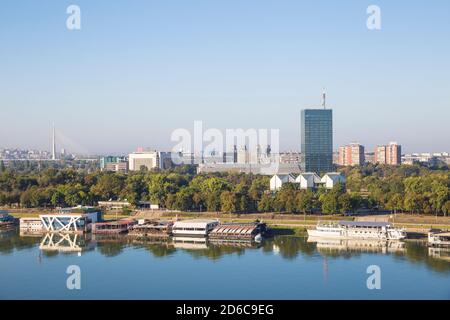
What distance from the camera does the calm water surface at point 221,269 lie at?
949 centimetres

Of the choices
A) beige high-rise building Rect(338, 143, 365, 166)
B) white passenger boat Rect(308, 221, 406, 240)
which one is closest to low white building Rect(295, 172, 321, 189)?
white passenger boat Rect(308, 221, 406, 240)

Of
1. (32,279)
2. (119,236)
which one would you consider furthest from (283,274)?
(119,236)

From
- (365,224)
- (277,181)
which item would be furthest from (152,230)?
(277,181)

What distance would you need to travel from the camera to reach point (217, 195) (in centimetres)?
1878

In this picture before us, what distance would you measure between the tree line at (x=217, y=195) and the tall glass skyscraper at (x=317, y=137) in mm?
10254

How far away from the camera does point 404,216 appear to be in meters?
16.8

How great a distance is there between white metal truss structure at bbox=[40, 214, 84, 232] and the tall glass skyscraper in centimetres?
2107

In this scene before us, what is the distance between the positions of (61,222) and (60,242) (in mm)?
1966

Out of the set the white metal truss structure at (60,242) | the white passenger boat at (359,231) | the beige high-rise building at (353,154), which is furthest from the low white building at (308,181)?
the beige high-rise building at (353,154)

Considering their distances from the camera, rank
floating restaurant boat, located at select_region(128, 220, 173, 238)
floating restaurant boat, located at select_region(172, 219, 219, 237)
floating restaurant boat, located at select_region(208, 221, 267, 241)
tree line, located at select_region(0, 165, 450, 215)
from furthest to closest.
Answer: tree line, located at select_region(0, 165, 450, 215) → floating restaurant boat, located at select_region(128, 220, 173, 238) → floating restaurant boat, located at select_region(172, 219, 219, 237) → floating restaurant boat, located at select_region(208, 221, 267, 241)

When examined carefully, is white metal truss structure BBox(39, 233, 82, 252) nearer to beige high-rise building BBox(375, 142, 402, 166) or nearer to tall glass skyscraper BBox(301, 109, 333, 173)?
tall glass skyscraper BBox(301, 109, 333, 173)

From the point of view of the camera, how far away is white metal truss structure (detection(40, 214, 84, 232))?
54.2 ft
